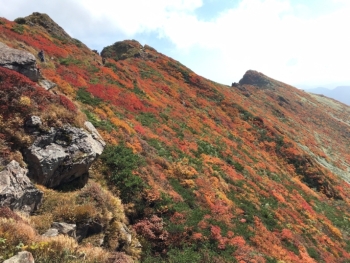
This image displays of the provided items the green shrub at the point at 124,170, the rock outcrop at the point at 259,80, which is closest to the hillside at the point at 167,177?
the green shrub at the point at 124,170

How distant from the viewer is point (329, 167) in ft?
183

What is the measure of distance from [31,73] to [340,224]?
3624 cm

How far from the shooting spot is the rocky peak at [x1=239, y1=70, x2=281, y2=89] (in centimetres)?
11475

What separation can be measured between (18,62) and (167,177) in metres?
14.2

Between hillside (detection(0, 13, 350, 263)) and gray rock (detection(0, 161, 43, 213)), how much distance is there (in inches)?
25.4

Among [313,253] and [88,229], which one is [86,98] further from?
[313,253]

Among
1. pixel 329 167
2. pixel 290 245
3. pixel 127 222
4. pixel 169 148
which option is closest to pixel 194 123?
pixel 169 148

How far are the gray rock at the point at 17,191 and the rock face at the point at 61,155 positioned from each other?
3.24 feet

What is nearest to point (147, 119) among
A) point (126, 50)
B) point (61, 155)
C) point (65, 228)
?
point (61, 155)

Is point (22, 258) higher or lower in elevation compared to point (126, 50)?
lower

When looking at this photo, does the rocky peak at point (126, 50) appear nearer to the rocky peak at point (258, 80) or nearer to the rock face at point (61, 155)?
the rock face at point (61, 155)

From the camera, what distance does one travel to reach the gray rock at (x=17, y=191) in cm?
1165

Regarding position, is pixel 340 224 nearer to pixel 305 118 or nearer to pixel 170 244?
pixel 170 244

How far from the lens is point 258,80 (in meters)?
121
